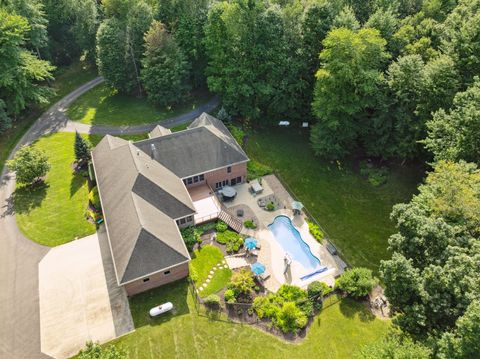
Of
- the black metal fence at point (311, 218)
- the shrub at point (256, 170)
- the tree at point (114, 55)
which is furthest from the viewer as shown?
the tree at point (114, 55)

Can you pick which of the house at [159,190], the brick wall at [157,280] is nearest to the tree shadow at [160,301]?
the brick wall at [157,280]

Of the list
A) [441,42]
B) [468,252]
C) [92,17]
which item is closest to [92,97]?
[92,17]

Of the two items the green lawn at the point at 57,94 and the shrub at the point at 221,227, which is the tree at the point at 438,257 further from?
the green lawn at the point at 57,94

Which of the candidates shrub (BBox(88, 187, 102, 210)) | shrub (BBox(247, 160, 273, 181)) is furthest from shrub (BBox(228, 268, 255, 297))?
shrub (BBox(88, 187, 102, 210))

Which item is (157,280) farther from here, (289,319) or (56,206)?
(56,206)

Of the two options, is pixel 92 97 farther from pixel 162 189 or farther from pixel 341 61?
pixel 341 61

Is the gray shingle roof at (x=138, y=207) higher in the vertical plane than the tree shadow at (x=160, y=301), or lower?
higher

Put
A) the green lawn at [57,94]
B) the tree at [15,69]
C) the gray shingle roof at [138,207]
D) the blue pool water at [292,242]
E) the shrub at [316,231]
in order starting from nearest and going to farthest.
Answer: the gray shingle roof at [138,207]
the blue pool water at [292,242]
the shrub at [316,231]
the tree at [15,69]
the green lawn at [57,94]
